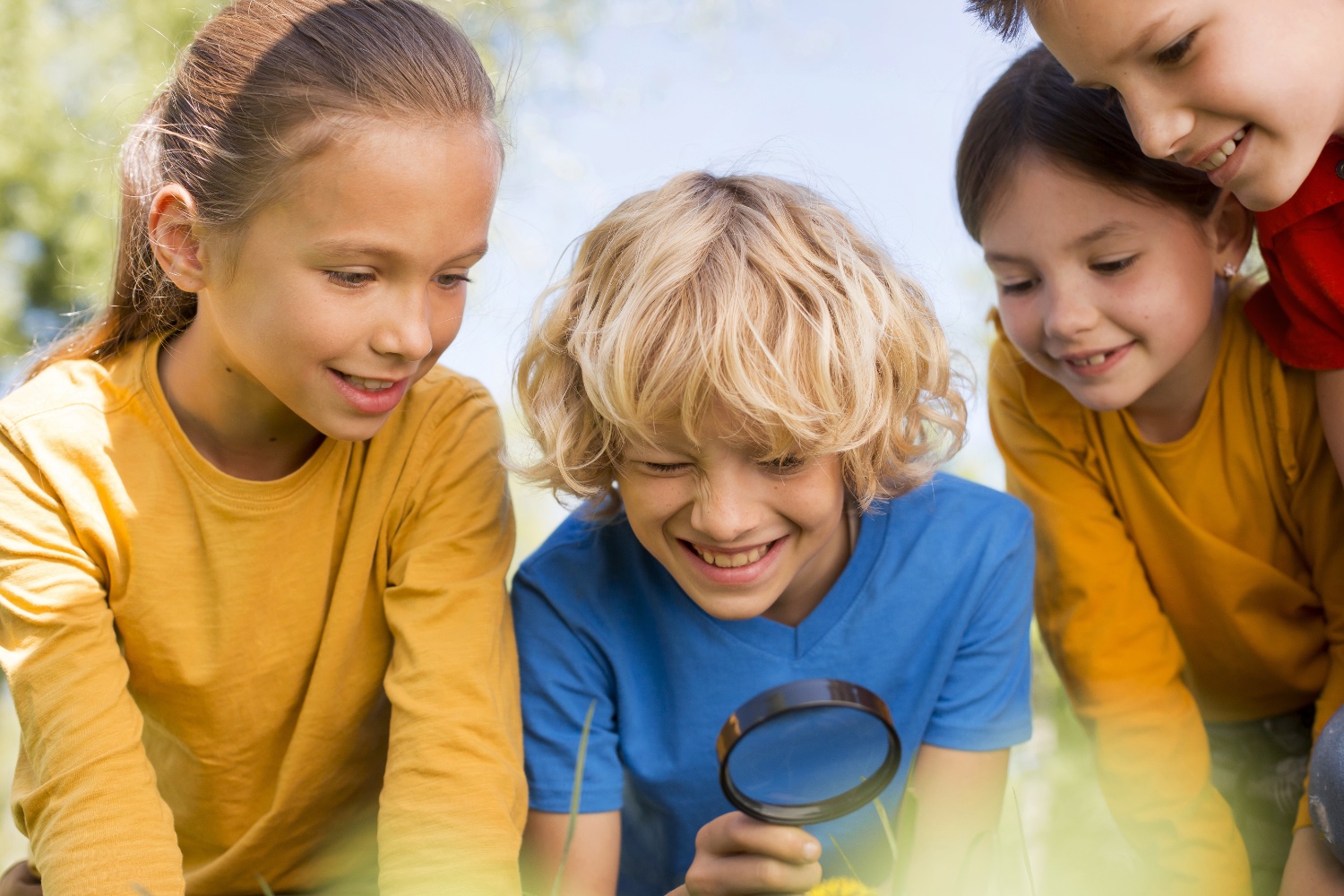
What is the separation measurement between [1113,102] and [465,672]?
1505 mm

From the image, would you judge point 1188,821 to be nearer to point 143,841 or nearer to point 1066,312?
point 1066,312

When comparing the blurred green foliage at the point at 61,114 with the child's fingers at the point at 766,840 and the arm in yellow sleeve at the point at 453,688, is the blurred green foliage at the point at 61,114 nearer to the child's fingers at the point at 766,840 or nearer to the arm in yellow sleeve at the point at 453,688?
the arm in yellow sleeve at the point at 453,688

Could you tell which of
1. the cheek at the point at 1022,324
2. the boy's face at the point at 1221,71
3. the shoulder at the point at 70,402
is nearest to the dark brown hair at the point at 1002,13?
the boy's face at the point at 1221,71

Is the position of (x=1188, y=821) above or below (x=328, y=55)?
below

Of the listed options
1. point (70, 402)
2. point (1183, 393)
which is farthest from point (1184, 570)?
point (70, 402)

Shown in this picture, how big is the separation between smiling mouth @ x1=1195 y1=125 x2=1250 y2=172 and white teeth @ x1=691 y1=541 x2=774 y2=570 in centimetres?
89

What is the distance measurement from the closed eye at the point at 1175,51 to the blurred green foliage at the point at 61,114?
355 cm

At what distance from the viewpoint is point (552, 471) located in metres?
1.95

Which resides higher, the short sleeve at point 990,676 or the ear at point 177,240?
the ear at point 177,240

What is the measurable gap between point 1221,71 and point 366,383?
1348 mm

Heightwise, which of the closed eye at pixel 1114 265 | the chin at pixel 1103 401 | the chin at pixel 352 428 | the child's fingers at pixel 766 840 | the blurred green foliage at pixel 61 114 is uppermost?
the blurred green foliage at pixel 61 114

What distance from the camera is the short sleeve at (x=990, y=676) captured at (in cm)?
207

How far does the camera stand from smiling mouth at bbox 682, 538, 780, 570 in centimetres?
188

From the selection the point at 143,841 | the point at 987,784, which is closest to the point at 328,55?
the point at 143,841
